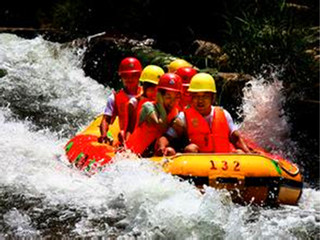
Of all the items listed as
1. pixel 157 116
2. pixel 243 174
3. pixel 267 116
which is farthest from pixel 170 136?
pixel 267 116

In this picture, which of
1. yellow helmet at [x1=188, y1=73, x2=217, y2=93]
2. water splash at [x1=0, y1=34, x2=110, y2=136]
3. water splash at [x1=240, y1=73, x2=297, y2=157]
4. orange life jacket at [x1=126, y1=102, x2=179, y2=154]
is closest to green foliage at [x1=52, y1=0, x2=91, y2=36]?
water splash at [x1=0, y1=34, x2=110, y2=136]

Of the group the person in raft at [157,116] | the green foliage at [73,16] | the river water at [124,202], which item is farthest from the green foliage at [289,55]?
the green foliage at [73,16]

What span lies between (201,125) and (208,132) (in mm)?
118

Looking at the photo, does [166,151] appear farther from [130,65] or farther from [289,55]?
[289,55]

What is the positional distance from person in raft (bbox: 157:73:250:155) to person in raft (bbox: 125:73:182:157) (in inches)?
3.8

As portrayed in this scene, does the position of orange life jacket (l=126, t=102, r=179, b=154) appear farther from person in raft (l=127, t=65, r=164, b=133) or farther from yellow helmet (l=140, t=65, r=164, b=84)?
yellow helmet (l=140, t=65, r=164, b=84)

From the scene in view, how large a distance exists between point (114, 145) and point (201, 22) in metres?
6.08

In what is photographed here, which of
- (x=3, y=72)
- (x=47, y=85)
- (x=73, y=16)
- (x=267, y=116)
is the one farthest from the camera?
(x=73, y=16)

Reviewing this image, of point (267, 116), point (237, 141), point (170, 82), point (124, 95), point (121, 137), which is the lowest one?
point (267, 116)

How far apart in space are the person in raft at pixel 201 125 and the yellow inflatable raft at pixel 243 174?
400 mm

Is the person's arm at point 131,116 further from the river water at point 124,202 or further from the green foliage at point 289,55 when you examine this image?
the green foliage at point 289,55

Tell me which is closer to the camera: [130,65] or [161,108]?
[161,108]

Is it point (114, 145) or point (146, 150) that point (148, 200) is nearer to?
point (146, 150)

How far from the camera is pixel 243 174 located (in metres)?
5.21
